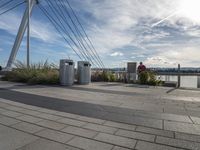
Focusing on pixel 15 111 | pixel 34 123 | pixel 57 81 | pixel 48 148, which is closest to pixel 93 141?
pixel 48 148

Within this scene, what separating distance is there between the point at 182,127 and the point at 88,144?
180 centimetres

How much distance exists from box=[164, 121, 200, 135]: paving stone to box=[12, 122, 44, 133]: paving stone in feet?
7.29

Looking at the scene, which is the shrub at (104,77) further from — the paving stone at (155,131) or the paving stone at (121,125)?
the paving stone at (155,131)

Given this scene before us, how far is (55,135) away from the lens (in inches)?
133

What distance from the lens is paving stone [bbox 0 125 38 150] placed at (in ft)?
9.80

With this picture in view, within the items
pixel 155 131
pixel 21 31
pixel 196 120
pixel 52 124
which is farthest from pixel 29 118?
pixel 21 31

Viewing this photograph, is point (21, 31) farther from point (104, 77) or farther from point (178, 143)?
point (178, 143)

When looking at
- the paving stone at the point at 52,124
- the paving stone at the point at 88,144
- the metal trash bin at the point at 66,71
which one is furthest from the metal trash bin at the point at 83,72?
the paving stone at the point at 88,144

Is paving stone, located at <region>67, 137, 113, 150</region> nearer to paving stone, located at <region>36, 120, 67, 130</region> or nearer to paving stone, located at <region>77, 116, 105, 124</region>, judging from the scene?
paving stone, located at <region>36, 120, 67, 130</region>

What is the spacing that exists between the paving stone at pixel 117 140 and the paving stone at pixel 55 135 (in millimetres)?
460

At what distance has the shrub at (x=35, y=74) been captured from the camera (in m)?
11.0

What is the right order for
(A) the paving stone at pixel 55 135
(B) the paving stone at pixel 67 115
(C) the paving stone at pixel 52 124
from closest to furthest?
(A) the paving stone at pixel 55 135
(C) the paving stone at pixel 52 124
(B) the paving stone at pixel 67 115

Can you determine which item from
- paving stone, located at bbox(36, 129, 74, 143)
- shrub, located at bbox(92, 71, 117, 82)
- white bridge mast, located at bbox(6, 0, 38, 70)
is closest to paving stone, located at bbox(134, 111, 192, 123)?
paving stone, located at bbox(36, 129, 74, 143)

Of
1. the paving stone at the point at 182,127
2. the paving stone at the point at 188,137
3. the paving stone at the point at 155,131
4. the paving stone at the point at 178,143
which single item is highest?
the paving stone at the point at 182,127
